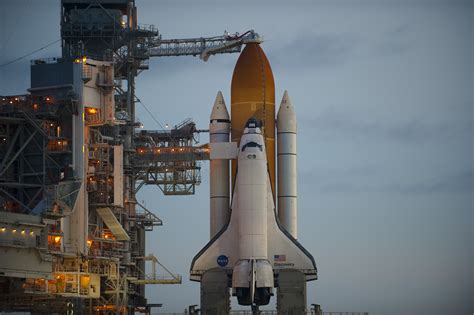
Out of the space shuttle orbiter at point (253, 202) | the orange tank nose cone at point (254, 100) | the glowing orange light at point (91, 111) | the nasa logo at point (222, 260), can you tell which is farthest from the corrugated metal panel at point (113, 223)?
the orange tank nose cone at point (254, 100)

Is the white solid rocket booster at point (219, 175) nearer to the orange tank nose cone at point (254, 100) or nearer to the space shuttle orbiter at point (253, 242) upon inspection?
the orange tank nose cone at point (254, 100)

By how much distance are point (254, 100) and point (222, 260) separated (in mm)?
11360

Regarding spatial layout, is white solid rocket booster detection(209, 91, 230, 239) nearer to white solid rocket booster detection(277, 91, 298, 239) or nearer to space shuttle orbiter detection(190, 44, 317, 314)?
space shuttle orbiter detection(190, 44, 317, 314)

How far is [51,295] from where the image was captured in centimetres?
8331

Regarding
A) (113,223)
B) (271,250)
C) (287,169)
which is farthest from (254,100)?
(113,223)

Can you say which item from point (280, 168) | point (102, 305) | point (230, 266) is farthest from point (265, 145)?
point (102, 305)

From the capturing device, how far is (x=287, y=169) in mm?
89875

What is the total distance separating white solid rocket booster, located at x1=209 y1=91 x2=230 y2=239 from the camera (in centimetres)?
8912

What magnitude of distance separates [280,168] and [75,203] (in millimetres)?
14519

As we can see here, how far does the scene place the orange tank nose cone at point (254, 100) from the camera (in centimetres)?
8950

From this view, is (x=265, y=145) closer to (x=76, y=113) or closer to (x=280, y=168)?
(x=280, y=168)

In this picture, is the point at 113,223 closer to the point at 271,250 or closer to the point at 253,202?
the point at 253,202

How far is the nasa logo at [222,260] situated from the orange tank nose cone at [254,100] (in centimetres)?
564

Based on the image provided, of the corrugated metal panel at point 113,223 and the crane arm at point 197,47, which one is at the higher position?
the crane arm at point 197,47
